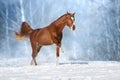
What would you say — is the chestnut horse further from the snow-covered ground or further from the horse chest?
the snow-covered ground

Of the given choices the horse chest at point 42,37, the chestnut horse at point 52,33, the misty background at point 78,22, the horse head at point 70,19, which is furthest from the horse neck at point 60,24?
the misty background at point 78,22

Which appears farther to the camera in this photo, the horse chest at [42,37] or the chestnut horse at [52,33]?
the horse chest at [42,37]

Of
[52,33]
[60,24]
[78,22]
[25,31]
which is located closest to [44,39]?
[52,33]

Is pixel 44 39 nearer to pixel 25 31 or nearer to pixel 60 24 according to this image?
pixel 60 24

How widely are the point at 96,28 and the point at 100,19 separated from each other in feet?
3.13

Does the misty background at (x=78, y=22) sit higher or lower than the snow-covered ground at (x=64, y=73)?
higher

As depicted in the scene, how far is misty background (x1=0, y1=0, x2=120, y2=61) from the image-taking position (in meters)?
33.8

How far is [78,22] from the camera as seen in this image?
35188 mm

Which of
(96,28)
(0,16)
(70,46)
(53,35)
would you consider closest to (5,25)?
(0,16)

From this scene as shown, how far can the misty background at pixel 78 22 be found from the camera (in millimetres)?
33812

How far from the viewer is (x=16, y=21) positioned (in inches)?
1345

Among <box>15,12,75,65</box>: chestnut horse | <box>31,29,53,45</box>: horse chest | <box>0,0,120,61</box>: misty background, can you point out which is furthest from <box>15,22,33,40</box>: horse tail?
<box>0,0,120,61</box>: misty background

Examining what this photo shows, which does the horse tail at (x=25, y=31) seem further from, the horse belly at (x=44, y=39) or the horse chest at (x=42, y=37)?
the horse belly at (x=44, y=39)

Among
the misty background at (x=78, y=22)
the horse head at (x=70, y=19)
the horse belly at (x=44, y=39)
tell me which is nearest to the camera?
the horse head at (x=70, y=19)
